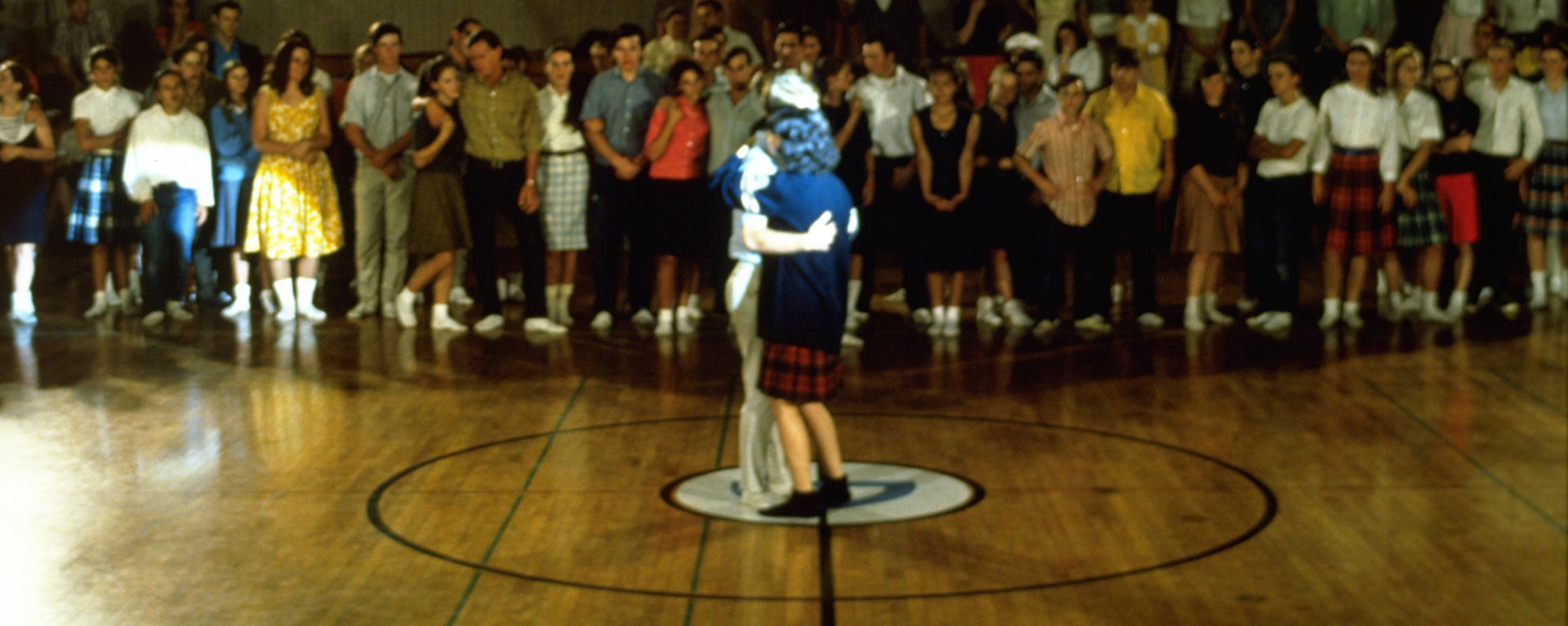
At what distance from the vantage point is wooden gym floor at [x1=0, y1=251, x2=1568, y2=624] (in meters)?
5.32

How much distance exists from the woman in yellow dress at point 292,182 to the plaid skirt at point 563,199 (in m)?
1.32

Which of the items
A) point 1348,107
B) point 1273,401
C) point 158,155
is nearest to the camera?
point 1273,401

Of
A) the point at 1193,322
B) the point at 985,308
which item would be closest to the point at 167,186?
the point at 985,308

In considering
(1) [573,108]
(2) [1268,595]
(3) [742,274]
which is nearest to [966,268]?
(1) [573,108]

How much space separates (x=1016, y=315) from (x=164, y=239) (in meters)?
4.76

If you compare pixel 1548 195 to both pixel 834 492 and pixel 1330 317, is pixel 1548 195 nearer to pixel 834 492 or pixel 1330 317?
pixel 1330 317

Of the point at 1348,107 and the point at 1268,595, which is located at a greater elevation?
the point at 1348,107

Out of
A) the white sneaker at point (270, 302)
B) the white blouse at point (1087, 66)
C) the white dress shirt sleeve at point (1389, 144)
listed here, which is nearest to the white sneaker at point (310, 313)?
the white sneaker at point (270, 302)

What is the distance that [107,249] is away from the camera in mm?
11320

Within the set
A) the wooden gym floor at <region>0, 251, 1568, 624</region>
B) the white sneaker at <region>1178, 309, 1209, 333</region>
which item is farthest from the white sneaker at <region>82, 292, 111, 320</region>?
the white sneaker at <region>1178, 309, 1209, 333</region>

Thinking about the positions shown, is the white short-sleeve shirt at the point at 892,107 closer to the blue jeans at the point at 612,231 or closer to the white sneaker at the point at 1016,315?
the white sneaker at the point at 1016,315

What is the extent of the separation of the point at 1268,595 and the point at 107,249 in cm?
810

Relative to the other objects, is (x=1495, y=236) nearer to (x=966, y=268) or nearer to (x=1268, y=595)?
(x=966, y=268)

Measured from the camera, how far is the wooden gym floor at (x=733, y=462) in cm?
532
